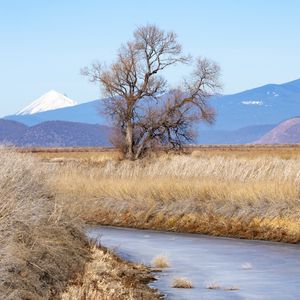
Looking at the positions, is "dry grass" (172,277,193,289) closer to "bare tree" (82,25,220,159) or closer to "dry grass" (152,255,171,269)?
"dry grass" (152,255,171,269)

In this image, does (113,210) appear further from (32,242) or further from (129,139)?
(129,139)

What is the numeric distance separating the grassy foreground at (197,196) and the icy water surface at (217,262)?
1189 mm

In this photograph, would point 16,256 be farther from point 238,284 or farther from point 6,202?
point 238,284

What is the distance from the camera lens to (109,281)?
14609 mm

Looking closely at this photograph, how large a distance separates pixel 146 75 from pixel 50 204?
4150 cm

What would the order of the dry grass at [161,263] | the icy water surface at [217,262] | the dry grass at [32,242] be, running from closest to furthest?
the dry grass at [32,242] → the icy water surface at [217,262] → the dry grass at [161,263]

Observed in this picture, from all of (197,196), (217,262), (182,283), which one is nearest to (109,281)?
(182,283)

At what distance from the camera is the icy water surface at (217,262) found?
14.9 metres

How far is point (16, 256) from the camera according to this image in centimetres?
1227

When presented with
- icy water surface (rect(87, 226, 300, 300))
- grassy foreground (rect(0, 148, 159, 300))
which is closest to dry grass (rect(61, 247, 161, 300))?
grassy foreground (rect(0, 148, 159, 300))

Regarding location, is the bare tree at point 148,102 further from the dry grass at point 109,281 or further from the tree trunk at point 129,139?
the dry grass at point 109,281

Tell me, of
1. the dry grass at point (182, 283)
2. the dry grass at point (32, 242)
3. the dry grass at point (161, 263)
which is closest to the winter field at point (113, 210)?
the dry grass at point (32, 242)

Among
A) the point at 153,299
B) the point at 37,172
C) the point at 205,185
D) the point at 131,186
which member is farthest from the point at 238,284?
the point at 131,186

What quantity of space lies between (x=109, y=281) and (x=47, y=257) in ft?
4.25
